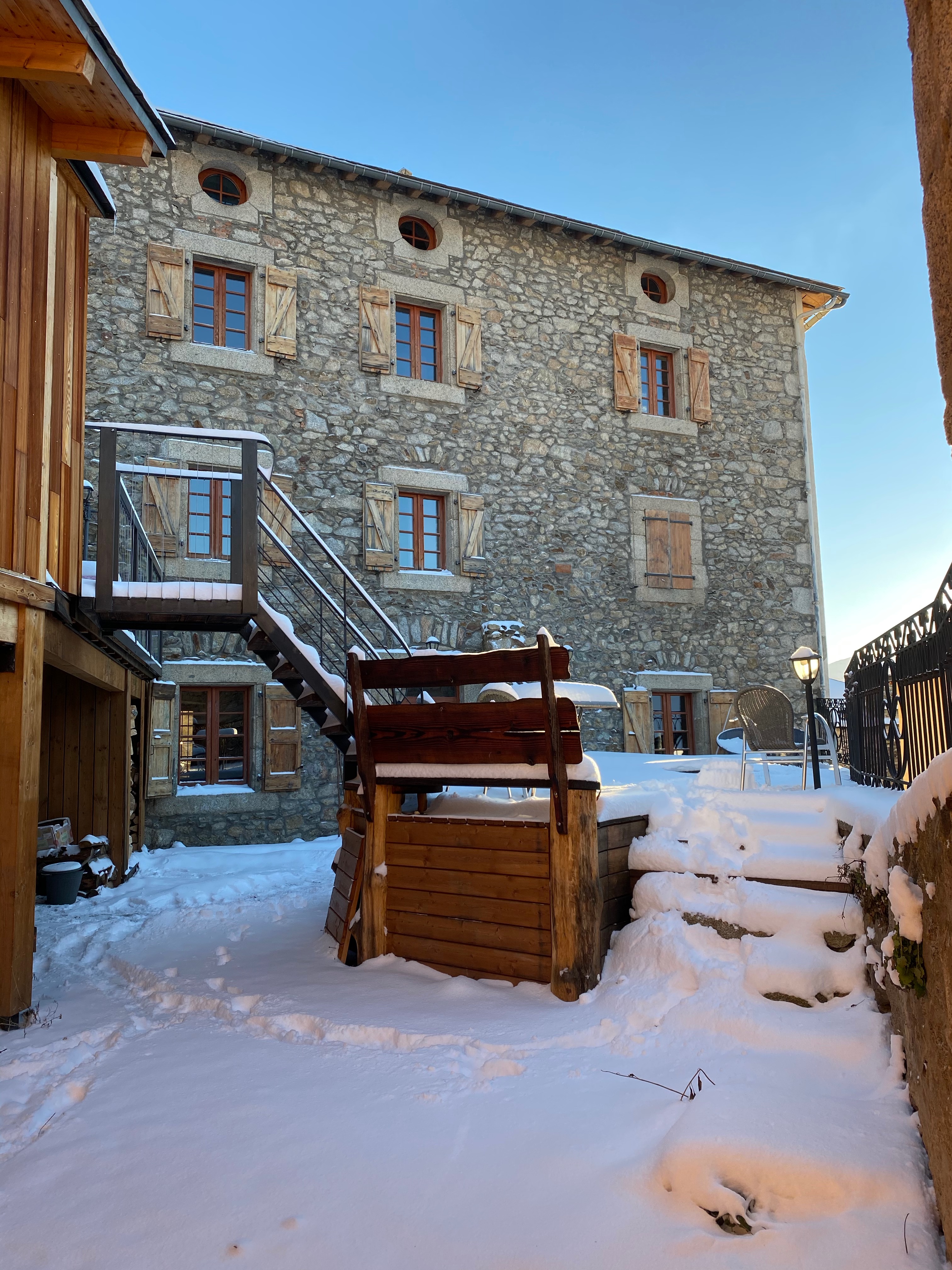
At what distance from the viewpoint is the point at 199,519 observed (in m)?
10.7

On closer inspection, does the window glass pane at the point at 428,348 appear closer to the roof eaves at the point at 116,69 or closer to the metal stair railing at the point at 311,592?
the metal stair railing at the point at 311,592

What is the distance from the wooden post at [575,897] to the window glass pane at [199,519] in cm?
748

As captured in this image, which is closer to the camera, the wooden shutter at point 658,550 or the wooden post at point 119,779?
the wooden post at point 119,779

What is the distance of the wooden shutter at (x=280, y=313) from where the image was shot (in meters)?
11.1

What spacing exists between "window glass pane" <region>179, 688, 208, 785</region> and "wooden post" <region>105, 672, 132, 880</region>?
224 cm

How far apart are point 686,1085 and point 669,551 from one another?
1070 centimetres

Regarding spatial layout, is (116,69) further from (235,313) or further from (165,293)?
(235,313)

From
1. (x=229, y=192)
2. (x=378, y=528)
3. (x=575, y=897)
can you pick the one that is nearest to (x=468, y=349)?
(x=378, y=528)

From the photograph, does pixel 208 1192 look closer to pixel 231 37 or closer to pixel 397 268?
pixel 397 268

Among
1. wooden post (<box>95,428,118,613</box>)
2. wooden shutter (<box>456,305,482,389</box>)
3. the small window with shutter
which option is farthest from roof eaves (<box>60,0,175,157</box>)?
the small window with shutter

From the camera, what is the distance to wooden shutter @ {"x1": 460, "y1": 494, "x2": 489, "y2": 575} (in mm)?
11875

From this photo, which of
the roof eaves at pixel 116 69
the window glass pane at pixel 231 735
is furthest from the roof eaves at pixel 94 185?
the window glass pane at pixel 231 735

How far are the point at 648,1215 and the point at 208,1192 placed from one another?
131cm

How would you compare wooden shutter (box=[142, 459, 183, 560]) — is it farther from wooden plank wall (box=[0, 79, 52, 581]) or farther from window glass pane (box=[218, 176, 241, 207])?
wooden plank wall (box=[0, 79, 52, 581])
